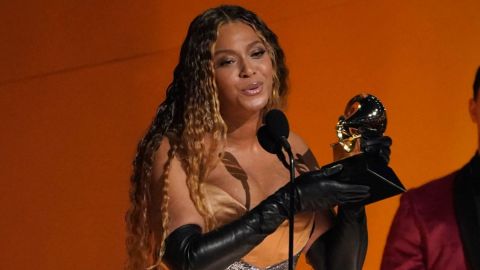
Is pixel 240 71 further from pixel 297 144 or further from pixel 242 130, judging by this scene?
pixel 297 144

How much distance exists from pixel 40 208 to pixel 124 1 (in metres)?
0.74

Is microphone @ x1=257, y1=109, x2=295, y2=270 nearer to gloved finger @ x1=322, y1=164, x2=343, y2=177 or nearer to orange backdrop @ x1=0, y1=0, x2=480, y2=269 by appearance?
gloved finger @ x1=322, y1=164, x2=343, y2=177

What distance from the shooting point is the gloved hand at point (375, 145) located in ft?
7.22

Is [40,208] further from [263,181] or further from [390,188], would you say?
[390,188]

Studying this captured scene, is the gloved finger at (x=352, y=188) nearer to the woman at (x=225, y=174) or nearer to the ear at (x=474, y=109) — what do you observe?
the woman at (x=225, y=174)

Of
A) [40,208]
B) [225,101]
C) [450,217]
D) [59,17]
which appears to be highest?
[59,17]

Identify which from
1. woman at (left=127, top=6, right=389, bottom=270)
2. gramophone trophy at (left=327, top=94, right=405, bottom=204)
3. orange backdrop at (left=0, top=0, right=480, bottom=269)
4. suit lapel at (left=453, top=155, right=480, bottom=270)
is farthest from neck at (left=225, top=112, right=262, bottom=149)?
orange backdrop at (left=0, top=0, right=480, bottom=269)

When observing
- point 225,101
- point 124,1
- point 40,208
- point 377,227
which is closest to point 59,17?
point 124,1

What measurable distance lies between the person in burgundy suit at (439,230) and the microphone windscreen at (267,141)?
22.4 inches

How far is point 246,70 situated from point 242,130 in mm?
173

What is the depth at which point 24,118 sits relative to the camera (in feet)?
10.8

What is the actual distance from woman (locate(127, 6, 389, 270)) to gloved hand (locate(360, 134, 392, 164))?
0.29ft

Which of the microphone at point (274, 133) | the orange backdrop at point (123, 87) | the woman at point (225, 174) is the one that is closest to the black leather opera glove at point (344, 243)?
the woman at point (225, 174)

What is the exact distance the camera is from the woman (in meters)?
2.17
